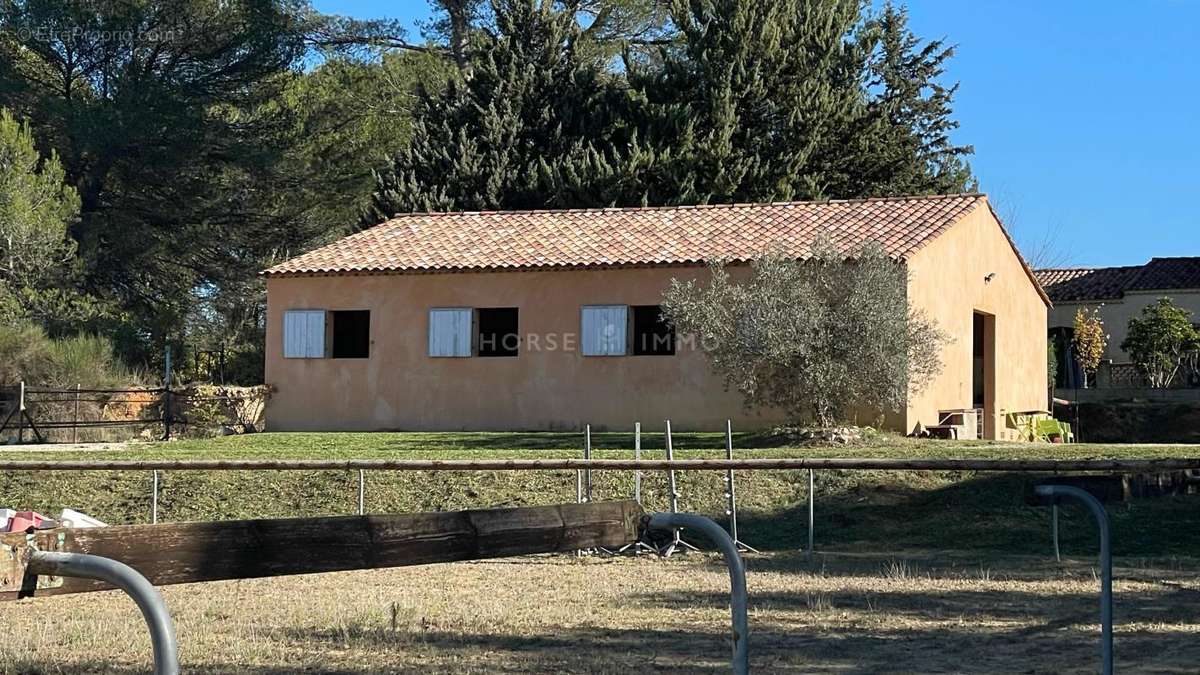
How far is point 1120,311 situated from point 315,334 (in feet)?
86.3

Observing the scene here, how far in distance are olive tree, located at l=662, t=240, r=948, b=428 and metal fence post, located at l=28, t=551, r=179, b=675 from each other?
1678 cm

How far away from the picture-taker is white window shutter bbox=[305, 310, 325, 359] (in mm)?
26812

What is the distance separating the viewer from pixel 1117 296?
42625 millimetres

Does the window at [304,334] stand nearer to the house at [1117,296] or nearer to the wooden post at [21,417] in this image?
the wooden post at [21,417]

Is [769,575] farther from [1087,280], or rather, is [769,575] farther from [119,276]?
[1087,280]

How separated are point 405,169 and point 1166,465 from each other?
2397 centimetres

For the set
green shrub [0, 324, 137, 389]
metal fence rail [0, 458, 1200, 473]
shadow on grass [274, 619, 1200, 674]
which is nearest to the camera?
shadow on grass [274, 619, 1200, 674]

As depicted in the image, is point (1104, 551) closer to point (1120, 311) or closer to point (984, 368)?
point (984, 368)

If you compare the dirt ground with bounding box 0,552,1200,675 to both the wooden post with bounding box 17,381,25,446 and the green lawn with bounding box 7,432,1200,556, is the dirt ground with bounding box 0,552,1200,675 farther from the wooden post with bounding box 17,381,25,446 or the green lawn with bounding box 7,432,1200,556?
the wooden post with bounding box 17,381,25,446

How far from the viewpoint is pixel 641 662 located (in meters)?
7.94

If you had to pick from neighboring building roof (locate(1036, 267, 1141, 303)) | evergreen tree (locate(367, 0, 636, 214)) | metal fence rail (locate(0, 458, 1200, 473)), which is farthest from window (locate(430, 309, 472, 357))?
neighboring building roof (locate(1036, 267, 1141, 303))

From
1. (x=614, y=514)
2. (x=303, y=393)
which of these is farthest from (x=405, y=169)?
(x=614, y=514)

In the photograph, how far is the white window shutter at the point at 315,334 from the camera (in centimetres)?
2681

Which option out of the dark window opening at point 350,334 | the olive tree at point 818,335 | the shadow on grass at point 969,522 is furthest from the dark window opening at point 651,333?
the shadow on grass at point 969,522
